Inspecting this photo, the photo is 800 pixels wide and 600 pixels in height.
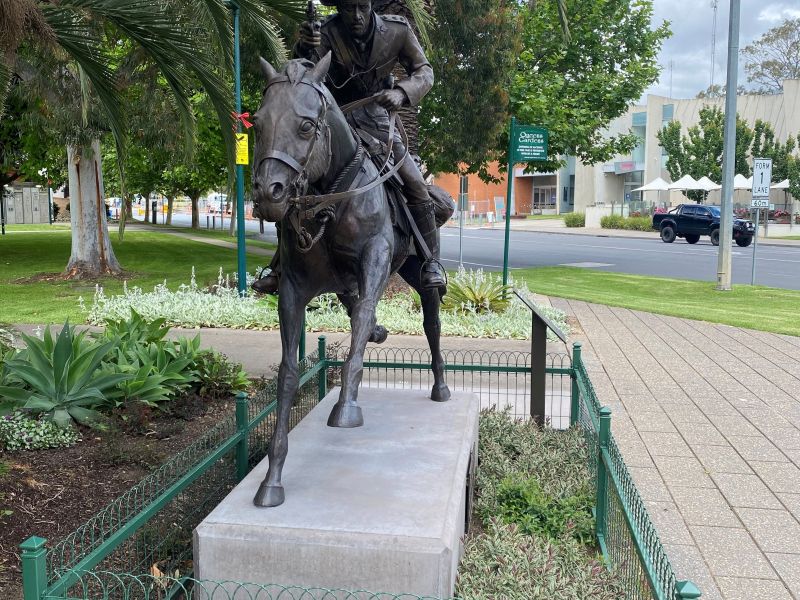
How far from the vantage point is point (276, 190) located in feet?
9.77

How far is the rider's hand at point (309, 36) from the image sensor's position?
374cm


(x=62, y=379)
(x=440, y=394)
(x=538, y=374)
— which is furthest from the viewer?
(x=538, y=374)

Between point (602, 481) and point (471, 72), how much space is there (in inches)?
516

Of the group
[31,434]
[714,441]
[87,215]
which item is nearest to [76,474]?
[31,434]

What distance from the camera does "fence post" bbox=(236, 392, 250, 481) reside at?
501 centimetres

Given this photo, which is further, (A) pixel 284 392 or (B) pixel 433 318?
(B) pixel 433 318

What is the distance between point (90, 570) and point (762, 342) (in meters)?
11.1

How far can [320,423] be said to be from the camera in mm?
4828

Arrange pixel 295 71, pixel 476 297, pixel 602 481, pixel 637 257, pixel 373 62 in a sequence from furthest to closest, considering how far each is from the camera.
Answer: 1. pixel 637 257
2. pixel 476 297
3. pixel 602 481
4. pixel 373 62
5. pixel 295 71

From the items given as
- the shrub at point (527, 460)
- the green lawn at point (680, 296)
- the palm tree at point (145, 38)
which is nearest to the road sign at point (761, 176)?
the green lawn at point (680, 296)

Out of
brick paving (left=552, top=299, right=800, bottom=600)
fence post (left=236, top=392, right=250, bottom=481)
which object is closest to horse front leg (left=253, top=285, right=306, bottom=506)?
fence post (left=236, top=392, right=250, bottom=481)

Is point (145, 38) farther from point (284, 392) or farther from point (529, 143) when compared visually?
point (529, 143)

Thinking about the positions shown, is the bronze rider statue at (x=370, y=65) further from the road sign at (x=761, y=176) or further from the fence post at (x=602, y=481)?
the road sign at (x=761, y=176)

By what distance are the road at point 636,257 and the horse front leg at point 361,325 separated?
17.6 metres
